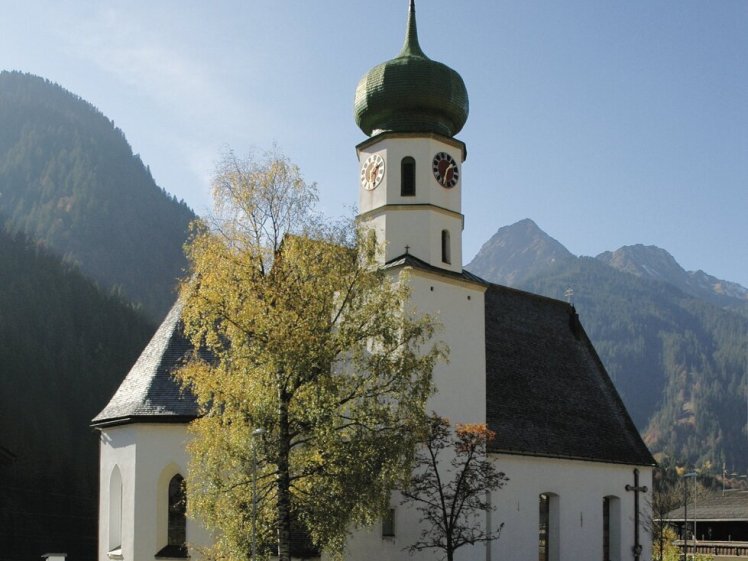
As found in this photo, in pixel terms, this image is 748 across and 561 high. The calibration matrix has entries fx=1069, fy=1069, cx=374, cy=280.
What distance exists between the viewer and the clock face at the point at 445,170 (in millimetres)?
33906

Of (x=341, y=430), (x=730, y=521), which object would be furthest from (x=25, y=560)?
(x=341, y=430)

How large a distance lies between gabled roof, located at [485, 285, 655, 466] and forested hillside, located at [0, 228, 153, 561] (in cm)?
4773

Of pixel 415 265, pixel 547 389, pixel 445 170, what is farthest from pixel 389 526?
pixel 445 170

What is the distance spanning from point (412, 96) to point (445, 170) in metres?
2.57

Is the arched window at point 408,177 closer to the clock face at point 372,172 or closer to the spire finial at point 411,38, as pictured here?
the clock face at point 372,172

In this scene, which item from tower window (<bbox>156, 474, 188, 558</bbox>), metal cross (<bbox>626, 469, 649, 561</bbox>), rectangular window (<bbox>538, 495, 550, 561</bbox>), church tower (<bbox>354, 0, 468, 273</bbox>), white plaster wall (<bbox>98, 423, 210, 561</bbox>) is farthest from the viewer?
metal cross (<bbox>626, 469, 649, 561</bbox>)

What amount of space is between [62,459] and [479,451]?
7537cm

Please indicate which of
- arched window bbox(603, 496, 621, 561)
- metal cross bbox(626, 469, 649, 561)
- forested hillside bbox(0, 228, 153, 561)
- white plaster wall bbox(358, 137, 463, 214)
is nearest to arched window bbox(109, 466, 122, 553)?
white plaster wall bbox(358, 137, 463, 214)

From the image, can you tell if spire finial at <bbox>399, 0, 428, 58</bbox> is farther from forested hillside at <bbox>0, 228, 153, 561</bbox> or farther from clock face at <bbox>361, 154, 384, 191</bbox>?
forested hillside at <bbox>0, 228, 153, 561</bbox>

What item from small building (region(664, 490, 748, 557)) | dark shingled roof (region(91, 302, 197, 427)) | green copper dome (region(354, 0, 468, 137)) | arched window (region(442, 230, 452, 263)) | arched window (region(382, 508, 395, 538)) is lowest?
small building (region(664, 490, 748, 557))

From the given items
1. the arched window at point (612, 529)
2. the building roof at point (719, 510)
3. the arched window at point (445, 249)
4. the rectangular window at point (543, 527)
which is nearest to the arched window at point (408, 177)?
the arched window at point (445, 249)

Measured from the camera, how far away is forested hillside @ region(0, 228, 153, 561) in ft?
284

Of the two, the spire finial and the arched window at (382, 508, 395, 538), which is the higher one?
the spire finial

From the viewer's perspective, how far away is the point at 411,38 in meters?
35.2
